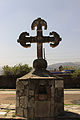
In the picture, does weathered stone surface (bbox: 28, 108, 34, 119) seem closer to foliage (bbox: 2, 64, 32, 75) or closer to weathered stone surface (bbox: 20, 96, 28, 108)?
weathered stone surface (bbox: 20, 96, 28, 108)

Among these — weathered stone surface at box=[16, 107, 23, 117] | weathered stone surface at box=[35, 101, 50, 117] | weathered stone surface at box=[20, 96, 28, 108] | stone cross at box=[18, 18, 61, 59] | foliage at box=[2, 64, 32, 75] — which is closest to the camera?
weathered stone surface at box=[35, 101, 50, 117]

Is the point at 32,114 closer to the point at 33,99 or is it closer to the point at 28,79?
the point at 33,99

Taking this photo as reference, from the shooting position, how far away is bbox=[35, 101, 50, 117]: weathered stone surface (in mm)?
5543

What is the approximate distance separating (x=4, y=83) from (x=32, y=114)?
50.7 feet

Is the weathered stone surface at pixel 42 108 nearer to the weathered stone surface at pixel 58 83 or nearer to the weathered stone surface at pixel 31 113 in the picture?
the weathered stone surface at pixel 31 113

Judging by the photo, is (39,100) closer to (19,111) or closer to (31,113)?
(31,113)

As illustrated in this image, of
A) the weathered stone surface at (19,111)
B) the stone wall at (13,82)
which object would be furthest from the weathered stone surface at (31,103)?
the stone wall at (13,82)

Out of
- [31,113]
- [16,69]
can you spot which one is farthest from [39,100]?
[16,69]

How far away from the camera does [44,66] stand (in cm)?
643

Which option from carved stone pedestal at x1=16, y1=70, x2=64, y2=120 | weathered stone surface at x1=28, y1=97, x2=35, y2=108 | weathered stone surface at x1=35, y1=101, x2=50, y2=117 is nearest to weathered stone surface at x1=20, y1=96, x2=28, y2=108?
carved stone pedestal at x1=16, y1=70, x2=64, y2=120

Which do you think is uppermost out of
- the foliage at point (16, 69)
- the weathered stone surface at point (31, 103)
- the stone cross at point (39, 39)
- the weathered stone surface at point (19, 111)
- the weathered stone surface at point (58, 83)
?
the stone cross at point (39, 39)

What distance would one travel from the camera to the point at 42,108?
5.55 meters

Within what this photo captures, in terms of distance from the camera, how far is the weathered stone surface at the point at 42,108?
5543 mm

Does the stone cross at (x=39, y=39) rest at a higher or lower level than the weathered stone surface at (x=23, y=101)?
higher
